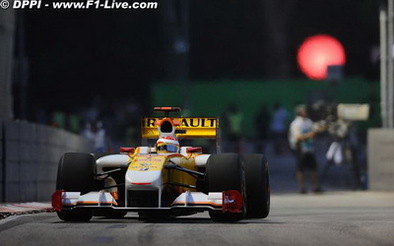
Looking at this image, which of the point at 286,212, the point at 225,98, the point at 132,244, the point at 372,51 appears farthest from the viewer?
the point at 372,51

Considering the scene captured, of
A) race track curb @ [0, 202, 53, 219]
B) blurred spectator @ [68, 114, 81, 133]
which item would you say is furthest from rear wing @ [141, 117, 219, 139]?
blurred spectator @ [68, 114, 81, 133]

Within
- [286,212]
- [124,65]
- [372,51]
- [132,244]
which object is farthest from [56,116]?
[132,244]

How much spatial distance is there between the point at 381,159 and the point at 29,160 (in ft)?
31.7

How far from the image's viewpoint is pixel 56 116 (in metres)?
45.1

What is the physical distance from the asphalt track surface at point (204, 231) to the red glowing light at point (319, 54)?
37730 millimetres

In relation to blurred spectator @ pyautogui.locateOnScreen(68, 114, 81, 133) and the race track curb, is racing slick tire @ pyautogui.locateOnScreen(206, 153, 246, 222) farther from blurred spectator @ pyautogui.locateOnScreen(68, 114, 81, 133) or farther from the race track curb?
blurred spectator @ pyautogui.locateOnScreen(68, 114, 81, 133)

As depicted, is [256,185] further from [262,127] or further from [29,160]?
[262,127]

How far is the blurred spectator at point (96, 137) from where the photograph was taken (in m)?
30.7

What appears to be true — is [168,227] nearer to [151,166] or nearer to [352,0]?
[151,166]

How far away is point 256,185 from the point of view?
598 inches

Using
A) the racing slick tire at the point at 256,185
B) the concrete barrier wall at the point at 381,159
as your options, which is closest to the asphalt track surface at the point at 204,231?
the racing slick tire at the point at 256,185

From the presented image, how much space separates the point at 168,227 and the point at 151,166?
3.25 ft

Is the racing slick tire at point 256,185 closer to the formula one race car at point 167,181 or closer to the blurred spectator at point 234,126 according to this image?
the formula one race car at point 167,181

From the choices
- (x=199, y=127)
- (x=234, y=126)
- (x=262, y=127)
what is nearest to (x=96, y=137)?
(x=234, y=126)
